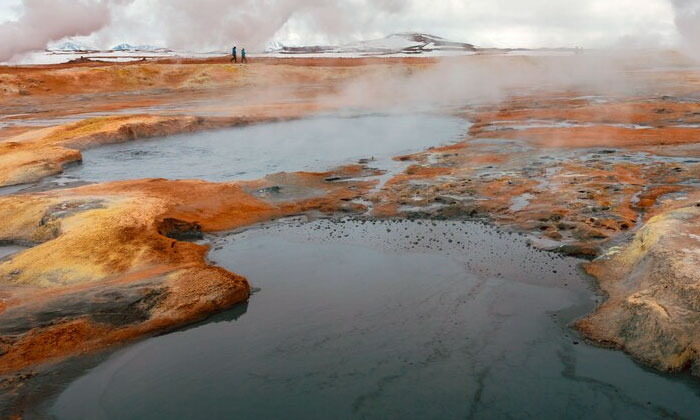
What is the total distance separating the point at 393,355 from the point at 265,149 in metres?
11.1

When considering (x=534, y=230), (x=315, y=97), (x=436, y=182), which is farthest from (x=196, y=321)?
(x=315, y=97)

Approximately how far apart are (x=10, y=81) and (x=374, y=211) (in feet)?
103

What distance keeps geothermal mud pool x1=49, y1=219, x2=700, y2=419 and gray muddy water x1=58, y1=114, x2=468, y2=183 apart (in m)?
5.95

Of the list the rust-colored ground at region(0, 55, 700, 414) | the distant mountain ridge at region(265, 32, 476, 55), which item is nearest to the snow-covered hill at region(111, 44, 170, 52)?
the distant mountain ridge at region(265, 32, 476, 55)

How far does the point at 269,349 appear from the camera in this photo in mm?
5102

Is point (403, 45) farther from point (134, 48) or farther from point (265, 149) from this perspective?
point (265, 149)

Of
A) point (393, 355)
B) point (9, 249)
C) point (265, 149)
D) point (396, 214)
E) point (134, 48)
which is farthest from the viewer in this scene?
point (134, 48)

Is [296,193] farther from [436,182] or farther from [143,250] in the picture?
[143,250]

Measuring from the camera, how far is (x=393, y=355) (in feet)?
16.1

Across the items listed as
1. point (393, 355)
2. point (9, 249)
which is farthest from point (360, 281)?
point (9, 249)

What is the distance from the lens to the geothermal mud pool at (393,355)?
4.29 metres

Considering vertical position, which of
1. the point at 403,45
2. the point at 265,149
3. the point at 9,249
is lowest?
the point at 9,249

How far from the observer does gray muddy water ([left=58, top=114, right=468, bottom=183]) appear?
1276 cm

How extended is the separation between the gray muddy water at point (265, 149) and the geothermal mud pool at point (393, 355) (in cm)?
595
